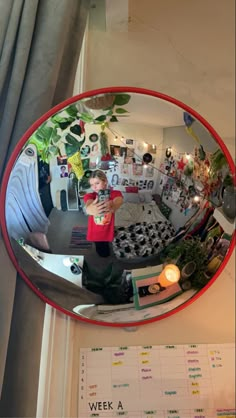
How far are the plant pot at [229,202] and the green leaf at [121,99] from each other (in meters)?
0.32

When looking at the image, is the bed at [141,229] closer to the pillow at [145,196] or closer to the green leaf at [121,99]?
the pillow at [145,196]

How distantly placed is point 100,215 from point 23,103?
293 millimetres

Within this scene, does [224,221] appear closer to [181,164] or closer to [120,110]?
[181,164]

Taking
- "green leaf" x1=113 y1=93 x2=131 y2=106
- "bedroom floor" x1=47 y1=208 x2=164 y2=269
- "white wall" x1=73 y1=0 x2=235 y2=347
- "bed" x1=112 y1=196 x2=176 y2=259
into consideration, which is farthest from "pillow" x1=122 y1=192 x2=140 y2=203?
"white wall" x1=73 y1=0 x2=235 y2=347

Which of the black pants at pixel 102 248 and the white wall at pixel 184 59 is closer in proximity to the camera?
the black pants at pixel 102 248

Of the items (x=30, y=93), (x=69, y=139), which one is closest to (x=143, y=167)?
(x=69, y=139)

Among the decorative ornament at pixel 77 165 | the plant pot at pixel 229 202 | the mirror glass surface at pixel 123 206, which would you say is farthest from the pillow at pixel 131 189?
the plant pot at pixel 229 202

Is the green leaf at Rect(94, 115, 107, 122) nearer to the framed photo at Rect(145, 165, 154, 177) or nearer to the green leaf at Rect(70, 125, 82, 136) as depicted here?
the green leaf at Rect(70, 125, 82, 136)

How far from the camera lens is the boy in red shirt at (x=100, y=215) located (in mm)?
767

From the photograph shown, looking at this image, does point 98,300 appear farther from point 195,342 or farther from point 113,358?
point 195,342

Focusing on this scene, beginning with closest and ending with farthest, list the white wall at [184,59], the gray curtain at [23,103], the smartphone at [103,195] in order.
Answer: the gray curtain at [23,103], the smartphone at [103,195], the white wall at [184,59]

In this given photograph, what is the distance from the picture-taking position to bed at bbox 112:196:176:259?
77cm

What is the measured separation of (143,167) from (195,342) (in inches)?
17.6

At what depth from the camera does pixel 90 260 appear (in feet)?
2.52
